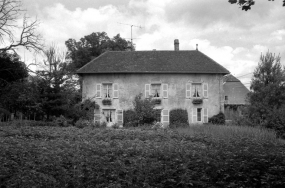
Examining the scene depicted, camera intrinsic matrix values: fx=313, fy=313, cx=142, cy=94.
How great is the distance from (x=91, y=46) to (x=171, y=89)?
17.6 meters

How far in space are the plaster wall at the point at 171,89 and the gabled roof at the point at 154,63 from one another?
588 millimetres

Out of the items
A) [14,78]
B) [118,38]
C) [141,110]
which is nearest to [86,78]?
[14,78]

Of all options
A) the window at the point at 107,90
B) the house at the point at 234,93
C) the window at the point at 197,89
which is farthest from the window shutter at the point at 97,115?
the house at the point at 234,93

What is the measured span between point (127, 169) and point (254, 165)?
7.51 feet

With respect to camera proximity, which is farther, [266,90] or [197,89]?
[197,89]

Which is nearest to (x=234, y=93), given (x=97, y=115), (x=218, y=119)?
(x=218, y=119)

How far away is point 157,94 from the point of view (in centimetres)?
2995

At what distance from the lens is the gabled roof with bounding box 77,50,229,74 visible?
29453 mm

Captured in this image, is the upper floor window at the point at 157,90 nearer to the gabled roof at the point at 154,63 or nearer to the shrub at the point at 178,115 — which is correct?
the gabled roof at the point at 154,63

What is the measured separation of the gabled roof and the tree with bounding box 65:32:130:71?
1018cm

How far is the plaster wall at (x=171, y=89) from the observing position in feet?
96.9

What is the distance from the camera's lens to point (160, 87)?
29.9 m

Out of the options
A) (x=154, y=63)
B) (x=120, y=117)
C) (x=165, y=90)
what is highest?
(x=154, y=63)

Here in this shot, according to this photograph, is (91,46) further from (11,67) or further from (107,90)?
(11,67)
